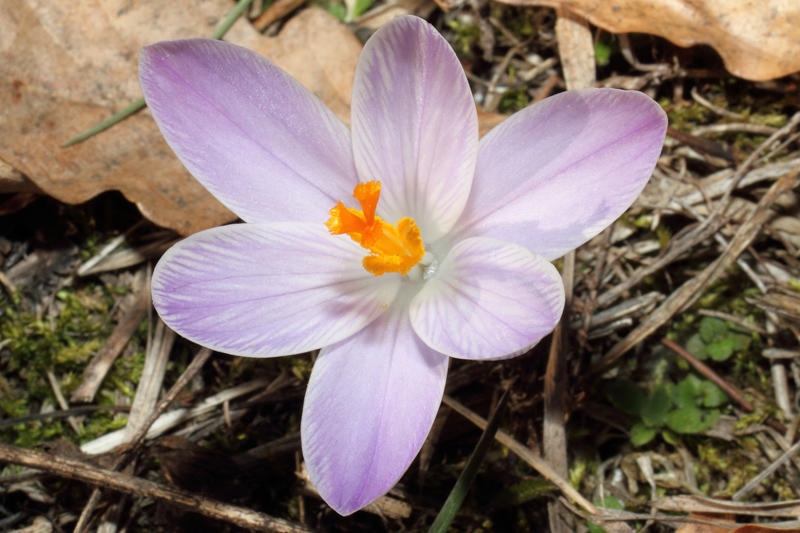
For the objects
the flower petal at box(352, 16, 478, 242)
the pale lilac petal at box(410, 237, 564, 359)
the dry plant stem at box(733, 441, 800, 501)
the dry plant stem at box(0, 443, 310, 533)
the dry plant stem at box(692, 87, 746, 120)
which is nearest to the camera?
the pale lilac petal at box(410, 237, 564, 359)

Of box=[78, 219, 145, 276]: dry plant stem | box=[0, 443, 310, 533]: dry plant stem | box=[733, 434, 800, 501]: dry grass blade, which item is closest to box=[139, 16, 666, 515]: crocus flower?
box=[0, 443, 310, 533]: dry plant stem

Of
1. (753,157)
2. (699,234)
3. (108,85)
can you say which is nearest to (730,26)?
(753,157)

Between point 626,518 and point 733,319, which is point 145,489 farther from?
point 733,319

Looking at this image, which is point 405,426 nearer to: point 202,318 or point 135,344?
point 202,318

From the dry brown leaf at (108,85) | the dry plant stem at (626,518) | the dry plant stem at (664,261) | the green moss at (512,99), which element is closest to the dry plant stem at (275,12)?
the dry brown leaf at (108,85)

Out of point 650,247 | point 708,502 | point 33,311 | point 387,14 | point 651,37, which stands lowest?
point 708,502

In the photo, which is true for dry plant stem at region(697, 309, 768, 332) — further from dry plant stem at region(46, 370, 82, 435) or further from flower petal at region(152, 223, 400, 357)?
dry plant stem at region(46, 370, 82, 435)

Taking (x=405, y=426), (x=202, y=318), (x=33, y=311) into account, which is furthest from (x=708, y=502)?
(x=33, y=311)
